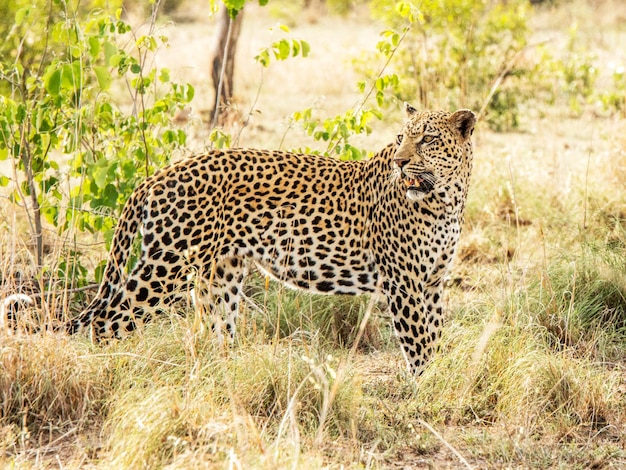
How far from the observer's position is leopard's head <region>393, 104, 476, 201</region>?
6242mm

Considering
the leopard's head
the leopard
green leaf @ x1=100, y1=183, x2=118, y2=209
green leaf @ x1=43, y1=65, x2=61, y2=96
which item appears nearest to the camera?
green leaf @ x1=43, y1=65, x2=61, y2=96

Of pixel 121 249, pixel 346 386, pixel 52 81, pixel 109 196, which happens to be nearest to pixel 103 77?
pixel 52 81

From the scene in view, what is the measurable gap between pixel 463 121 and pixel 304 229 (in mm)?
1232

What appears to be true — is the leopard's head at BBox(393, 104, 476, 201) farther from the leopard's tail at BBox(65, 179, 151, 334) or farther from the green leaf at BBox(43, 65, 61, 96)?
the green leaf at BBox(43, 65, 61, 96)

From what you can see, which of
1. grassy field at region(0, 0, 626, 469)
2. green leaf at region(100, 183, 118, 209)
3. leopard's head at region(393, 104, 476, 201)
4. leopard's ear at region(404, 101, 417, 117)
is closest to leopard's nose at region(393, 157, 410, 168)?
leopard's head at region(393, 104, 476, 201)

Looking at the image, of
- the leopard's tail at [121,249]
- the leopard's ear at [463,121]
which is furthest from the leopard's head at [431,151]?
the leopard's tail at [121,249]

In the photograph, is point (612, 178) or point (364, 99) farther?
point (612, 178)

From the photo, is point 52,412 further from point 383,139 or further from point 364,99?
point 383,139

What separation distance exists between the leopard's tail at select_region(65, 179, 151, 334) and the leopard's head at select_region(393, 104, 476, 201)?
63.7 inches

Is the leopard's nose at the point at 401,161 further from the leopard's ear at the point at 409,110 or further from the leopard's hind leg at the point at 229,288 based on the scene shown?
the leopard's hind leg at the point at 229,288

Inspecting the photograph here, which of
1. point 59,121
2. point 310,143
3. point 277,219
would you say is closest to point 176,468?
point 277,219

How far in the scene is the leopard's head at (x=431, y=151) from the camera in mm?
6242

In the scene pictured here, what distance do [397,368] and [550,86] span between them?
8.56 meters

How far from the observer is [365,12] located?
2822cm
